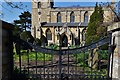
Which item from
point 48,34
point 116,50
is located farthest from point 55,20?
point 116,50

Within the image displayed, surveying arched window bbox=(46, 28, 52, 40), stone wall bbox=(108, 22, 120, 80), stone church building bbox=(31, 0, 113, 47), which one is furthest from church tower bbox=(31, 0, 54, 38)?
stone wall bbox=(108, 22, 120, 80)

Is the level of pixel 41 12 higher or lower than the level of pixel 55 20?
higher

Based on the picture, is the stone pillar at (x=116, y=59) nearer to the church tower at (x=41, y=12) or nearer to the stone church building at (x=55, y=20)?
the stone church building at (x=55, y=20)

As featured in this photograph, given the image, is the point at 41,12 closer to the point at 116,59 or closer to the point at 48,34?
the point at 48,34

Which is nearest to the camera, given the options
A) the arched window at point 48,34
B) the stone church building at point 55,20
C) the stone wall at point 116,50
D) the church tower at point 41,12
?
the stone wall at point 116,50

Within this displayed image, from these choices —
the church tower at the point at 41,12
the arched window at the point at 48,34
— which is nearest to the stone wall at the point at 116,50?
the arched window at the point at 48,34

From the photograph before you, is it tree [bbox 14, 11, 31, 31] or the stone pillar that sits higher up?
tree [bbox 14, 11, 31, 31]

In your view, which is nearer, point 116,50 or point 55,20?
point 116,50

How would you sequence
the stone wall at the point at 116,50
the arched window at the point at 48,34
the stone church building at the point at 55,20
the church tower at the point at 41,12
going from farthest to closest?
the church tower at the point at 41,12, the arched window at the point at 48,34, the stone church building at the point at 55,20, the stone wall at the point at 116,50

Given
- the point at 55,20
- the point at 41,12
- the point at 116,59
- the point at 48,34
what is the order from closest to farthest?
1. the point at 116,59
2. the point at 48,34
3. the point at 55,20
4. the point at 41,12

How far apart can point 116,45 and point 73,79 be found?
136cm

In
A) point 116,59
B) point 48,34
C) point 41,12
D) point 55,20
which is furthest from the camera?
point 41,12

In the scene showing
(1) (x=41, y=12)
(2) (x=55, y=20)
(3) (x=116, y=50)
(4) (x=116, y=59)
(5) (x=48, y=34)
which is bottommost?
(4) (x=116, y=59)

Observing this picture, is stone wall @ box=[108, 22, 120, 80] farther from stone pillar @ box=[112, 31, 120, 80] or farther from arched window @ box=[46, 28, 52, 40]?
arched window @ box=[46, 28, 52, 40]
